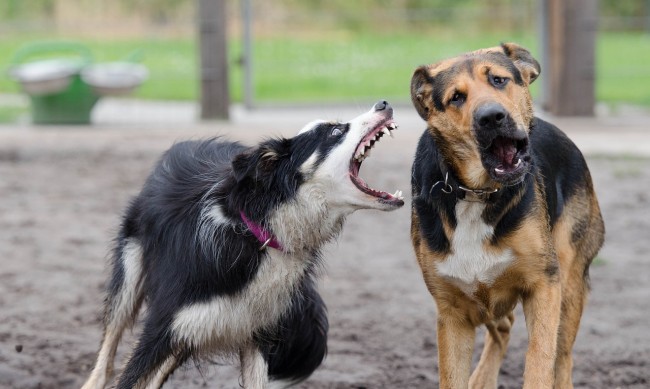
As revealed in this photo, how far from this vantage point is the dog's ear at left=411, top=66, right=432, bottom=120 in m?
4.35

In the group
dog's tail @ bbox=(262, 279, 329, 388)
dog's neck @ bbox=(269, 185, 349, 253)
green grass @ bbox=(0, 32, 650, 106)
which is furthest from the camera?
green grass @ bbox=(0, 32, 650, 106)

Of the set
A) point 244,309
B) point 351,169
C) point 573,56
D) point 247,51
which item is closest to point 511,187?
point 351,169

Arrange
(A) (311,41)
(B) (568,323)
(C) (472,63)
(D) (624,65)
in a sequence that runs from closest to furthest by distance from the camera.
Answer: (C) (472,63), (B) (568,323), (D) (624,65), (A) (311,41)

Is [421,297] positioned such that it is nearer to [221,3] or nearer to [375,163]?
[375,163]

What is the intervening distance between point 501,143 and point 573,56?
30.9 ft

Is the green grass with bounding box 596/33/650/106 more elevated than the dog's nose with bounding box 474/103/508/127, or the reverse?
the dog's nose with bounding box 474/103/508/127

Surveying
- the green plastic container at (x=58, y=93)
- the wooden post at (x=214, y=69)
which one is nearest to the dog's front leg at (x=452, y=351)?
the wooden post at (x=214, y=69)

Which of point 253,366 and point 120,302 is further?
point 120,302

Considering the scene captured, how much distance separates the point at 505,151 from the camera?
4.07m

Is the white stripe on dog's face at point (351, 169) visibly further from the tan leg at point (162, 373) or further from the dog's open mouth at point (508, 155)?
the tan leg at point (162, 373)

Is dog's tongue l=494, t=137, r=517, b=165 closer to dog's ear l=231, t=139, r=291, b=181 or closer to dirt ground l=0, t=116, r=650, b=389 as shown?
dog's ear l=231, t=139, r=291, b=181

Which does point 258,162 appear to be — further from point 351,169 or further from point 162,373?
point 162,373

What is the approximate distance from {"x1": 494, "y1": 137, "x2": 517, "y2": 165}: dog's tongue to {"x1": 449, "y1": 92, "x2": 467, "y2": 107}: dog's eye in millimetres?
215

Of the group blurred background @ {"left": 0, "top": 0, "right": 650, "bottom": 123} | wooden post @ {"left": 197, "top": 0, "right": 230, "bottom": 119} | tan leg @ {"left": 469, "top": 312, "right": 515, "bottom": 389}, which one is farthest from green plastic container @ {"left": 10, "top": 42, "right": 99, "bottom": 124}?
tan leg @ {"left": 469, "top": 312, "right": 515, "bottom": 389}
